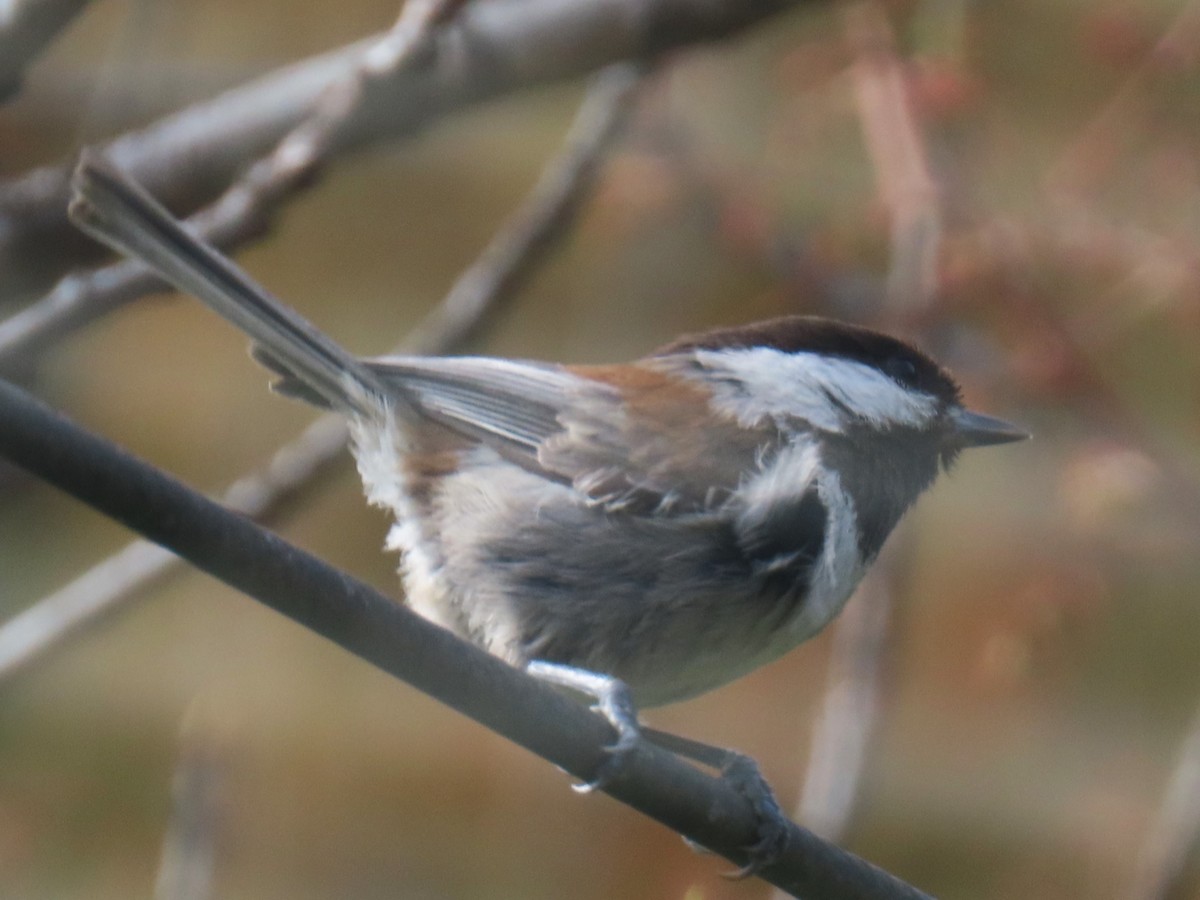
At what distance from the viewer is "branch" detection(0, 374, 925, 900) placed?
79cm

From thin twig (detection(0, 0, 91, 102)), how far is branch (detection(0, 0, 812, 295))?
712 millimetres

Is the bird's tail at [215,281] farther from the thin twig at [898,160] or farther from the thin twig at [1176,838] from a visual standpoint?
the thin twig at [1176,838]

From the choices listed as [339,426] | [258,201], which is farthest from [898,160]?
[258,201]

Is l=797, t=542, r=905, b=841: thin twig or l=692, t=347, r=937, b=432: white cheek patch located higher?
l=692, t=347, r=937, b=432: white cheek patch

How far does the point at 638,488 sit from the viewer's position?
1650mm

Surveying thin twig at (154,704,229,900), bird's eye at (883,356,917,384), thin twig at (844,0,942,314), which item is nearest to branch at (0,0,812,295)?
thin twig at (844,0,942,314)

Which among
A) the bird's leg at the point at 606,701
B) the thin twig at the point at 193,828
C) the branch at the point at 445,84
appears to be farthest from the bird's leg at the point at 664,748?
the branch at the point at 445,84

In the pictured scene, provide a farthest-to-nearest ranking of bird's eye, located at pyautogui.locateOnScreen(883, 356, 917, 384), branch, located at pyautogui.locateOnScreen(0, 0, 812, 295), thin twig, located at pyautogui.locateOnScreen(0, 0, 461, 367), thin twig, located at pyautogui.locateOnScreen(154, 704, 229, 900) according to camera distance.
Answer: branch, located at pyautogui.locateOnScreen(0, 0, 812, 295) → bird's eye, located at pyautogui.locateOnScreen(883, 356, 917, 384) → thin twig, located at pyautogui.locateOnScreen(0, 0, 461, 367) → thin twig, located at pyautogui.locateOnScreen(154, 704, 229, 900)

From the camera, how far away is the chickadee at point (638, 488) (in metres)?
1.60

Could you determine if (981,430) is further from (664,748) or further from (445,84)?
(445,84)

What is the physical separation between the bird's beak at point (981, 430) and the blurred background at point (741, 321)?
474 millimetres

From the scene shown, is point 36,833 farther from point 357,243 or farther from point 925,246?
point 925,246

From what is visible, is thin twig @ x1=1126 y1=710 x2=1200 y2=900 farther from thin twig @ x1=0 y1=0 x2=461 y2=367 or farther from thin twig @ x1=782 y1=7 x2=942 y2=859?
thin twig @ x1=0 y1=0 x2=461 y2=367

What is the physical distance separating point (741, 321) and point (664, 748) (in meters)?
1.40
